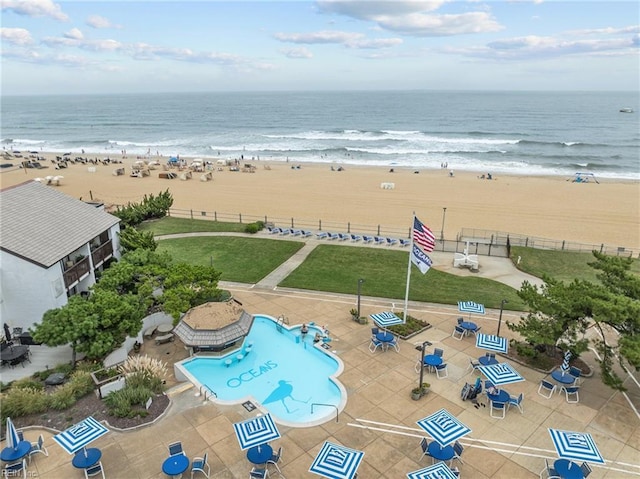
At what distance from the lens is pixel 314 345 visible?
19.2m

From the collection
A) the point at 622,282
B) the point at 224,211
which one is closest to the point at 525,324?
the point at 622,282

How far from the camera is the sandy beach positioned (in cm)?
4166

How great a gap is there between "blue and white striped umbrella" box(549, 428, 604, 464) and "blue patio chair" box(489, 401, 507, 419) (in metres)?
2.21

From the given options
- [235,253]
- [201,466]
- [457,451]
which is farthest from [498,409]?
[235,253]

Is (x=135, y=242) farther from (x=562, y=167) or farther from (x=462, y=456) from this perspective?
(x=562, y=167)

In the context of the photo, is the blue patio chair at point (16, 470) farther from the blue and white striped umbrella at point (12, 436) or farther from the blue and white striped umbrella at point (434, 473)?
the blue and white striped umbrella at point (434, 473)

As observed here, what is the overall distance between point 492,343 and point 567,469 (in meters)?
6.39

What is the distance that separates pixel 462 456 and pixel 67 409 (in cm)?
1337

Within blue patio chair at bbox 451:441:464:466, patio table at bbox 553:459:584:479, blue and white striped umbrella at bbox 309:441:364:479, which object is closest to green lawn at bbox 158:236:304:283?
blue and white striped umbrella at bbox 309:441:364:479

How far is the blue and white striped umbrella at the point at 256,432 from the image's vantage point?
12.1 meters

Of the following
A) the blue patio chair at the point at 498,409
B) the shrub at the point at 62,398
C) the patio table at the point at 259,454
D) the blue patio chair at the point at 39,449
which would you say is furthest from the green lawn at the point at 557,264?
the blue patio chair at the point at 39,449

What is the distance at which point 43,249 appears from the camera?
63.0ft

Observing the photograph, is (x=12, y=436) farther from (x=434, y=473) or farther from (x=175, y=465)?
(x=434, y=473)

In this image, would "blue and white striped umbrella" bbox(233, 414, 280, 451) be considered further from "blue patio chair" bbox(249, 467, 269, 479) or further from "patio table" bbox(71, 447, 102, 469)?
"patio table" bbox(71, 447, 102, 469)
